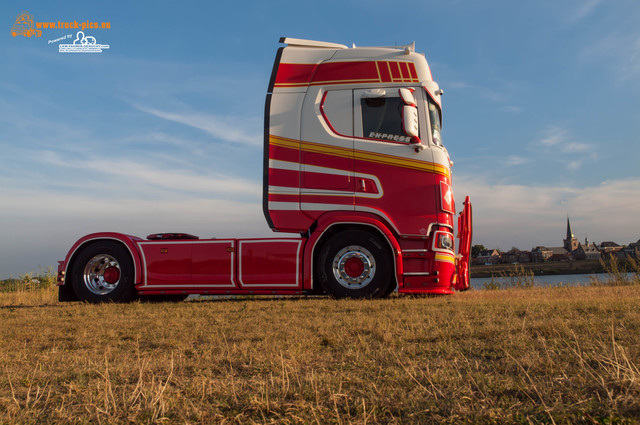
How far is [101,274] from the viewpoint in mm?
8445

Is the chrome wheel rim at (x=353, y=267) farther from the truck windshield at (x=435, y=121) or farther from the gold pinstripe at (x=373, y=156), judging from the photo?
the truck windshield at (x=435, y=121)

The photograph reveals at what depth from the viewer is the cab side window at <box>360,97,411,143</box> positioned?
24.8ft

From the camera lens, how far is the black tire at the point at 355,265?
7375mm

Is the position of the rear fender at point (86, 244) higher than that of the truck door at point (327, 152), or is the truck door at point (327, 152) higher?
the truck door at point (327, 152)

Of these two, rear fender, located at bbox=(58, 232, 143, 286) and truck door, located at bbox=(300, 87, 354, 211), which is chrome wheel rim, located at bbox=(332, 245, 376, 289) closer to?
truck door, located at bbox=(300, 87, 354, 211)

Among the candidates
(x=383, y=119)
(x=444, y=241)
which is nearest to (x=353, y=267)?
(x=444, y=241)

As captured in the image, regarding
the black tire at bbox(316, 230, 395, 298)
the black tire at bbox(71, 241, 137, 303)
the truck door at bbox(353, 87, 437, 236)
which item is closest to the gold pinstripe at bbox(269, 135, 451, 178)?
the truck door at bbox(353, 87, 437, 236)

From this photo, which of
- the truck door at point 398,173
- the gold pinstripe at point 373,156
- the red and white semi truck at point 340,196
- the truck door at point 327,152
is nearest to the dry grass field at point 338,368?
the red and white semi truck at point 340,196

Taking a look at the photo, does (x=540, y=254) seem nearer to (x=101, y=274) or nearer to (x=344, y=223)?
(x=344, y=223)

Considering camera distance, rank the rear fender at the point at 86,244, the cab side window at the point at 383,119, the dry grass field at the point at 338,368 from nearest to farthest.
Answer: the dry grass field at the point at 338,368 < the cab side window at the point at 383,119 < the rear fender at the point at 86,244

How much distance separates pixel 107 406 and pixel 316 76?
648 centimetres

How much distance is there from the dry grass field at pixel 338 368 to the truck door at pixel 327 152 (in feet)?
7.86

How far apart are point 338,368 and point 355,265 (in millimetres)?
4465

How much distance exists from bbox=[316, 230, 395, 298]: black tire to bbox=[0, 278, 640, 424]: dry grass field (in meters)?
1.82
